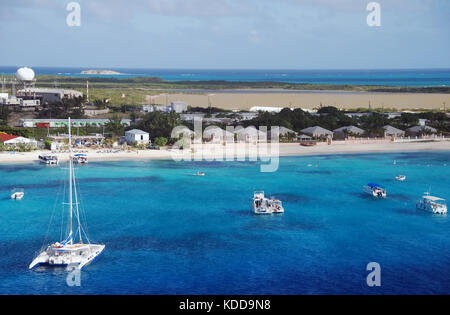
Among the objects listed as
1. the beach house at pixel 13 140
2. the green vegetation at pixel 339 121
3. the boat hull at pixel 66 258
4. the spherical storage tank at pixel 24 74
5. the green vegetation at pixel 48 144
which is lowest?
the boat hull at pixel 66 258

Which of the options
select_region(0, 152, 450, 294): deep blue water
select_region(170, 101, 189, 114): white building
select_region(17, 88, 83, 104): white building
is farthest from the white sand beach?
select_region(0, 152, 450, 294): deep blue water

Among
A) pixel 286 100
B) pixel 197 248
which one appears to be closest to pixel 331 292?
pixel 197 248

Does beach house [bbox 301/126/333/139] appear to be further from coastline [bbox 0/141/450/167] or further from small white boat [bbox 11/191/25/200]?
small white boat [bbox 11/191/25/200]

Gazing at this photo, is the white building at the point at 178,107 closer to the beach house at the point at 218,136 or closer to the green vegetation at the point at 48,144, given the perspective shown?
the beach house at the point at 218,136

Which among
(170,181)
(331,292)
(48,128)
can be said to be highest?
(48,128)

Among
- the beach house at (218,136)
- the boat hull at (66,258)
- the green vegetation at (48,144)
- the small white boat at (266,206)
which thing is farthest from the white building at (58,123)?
the boat hull at (66,258)

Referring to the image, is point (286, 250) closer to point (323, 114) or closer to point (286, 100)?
point (323, 114)

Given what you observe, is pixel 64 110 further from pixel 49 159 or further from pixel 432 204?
pixel 432 204
